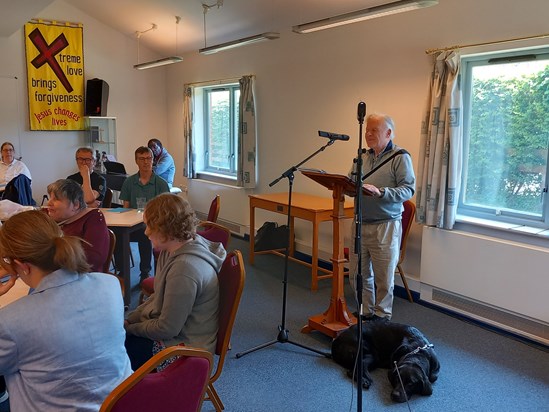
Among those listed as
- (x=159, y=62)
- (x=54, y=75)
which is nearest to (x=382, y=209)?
(x=159, y=62)

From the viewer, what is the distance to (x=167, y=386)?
1.22m

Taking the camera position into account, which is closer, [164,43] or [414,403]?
[414,403]

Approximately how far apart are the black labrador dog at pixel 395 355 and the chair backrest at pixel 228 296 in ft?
3.72

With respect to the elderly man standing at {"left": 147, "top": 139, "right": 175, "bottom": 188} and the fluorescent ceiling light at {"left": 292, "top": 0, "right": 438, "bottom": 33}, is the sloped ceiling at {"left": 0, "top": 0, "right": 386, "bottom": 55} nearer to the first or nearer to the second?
the fluorescent ceiling light at {"left": 292, "top": 0, "right": 438, "bottom": 33}

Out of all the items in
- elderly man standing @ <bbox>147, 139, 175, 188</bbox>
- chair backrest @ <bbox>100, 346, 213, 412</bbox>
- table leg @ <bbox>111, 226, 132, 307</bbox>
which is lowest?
table leg @ <bbox>111, 226, 132, 307</bbox>

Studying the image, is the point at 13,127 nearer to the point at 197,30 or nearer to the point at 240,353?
the point at 197,30

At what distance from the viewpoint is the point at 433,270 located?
3961 mm

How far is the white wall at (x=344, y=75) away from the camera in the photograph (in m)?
3.66

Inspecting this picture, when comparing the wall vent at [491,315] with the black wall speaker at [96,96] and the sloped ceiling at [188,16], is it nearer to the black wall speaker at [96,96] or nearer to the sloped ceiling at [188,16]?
the sloped ceiling at [188,16]

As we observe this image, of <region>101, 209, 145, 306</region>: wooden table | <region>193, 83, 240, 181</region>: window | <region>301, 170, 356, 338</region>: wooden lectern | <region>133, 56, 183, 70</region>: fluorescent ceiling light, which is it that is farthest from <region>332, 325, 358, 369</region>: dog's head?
<region>133, 56, 183, 70</region>: fluorescent ceiling light

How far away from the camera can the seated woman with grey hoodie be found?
1898 mm

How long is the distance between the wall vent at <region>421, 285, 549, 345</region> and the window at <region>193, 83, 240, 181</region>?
11.9 feet

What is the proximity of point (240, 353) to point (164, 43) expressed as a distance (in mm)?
5577

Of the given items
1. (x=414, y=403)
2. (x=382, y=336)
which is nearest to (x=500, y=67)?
(x=382, y=336)
